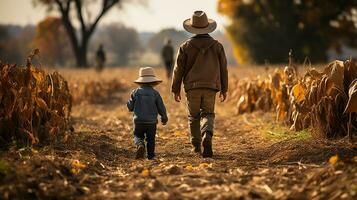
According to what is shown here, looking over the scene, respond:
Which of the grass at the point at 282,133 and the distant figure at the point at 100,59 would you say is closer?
the grass at the point at 282,133

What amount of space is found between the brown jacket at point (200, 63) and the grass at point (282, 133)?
60.1 inches

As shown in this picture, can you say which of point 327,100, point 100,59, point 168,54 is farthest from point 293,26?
point 327,100

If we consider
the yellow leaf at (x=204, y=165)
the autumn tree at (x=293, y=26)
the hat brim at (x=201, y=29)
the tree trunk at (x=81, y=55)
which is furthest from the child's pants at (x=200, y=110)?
the tree trunk at (x=81, y=55)

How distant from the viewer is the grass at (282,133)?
8.57 meters

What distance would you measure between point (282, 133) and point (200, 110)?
1991mm

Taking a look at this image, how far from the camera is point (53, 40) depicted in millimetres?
83688

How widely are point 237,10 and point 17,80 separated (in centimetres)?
3407

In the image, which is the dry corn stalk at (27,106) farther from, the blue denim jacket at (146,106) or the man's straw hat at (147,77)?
the man's straw hat at (147,77)

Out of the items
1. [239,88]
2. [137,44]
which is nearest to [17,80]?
[239,88]

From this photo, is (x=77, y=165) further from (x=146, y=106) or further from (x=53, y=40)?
(x=53, y=40)

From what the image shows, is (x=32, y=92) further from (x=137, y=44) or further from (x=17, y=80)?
(x=137, y=44)

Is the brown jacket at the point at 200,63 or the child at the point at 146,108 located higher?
the brown jacket at the point at 200,63

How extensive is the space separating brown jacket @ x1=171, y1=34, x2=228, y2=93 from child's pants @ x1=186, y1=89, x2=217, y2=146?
0.10 meters

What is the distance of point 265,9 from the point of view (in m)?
40.8
